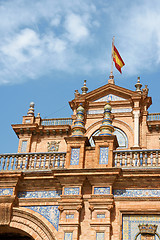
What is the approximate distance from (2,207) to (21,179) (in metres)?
1.08

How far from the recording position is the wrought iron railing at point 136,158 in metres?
14.9

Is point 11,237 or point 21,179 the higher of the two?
point 21,179

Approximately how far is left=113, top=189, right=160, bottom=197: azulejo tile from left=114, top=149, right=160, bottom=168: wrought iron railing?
0.82 meters

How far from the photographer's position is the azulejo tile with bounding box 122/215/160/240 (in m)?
13.9

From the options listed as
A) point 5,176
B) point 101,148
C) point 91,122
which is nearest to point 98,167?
point 101,148

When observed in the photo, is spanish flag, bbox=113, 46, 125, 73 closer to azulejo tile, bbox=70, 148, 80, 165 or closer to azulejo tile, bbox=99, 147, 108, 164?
azulejo tile, bbox=70, 148, 80, 165

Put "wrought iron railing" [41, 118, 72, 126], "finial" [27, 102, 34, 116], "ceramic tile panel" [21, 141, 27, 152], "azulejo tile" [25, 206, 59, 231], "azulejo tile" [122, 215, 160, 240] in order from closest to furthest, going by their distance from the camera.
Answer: "azulejo tile" [122, 215, 160, 240], "azulejo tile" [25, 206, 59, 231], "ceramic tile panel" [21, 141, 27, 152], "wrought iron railing" [41, 118, 72, 126], "finial" [27, 102, 34, 116]

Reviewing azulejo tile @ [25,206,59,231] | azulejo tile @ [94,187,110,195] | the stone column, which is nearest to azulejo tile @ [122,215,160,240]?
azulejo tile @ [94,187,110,195]

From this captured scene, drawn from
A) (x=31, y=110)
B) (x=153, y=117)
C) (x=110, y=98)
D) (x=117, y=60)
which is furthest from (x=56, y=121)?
(x=117, y=60)

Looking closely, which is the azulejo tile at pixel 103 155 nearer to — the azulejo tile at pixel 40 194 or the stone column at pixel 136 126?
the azulejo tile at pixel 40 194

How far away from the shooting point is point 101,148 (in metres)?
15.2

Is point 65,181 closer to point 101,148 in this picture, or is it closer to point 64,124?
point 101,148

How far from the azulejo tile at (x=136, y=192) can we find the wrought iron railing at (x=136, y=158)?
822 mm

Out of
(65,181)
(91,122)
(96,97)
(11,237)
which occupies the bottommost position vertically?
(11,237)
